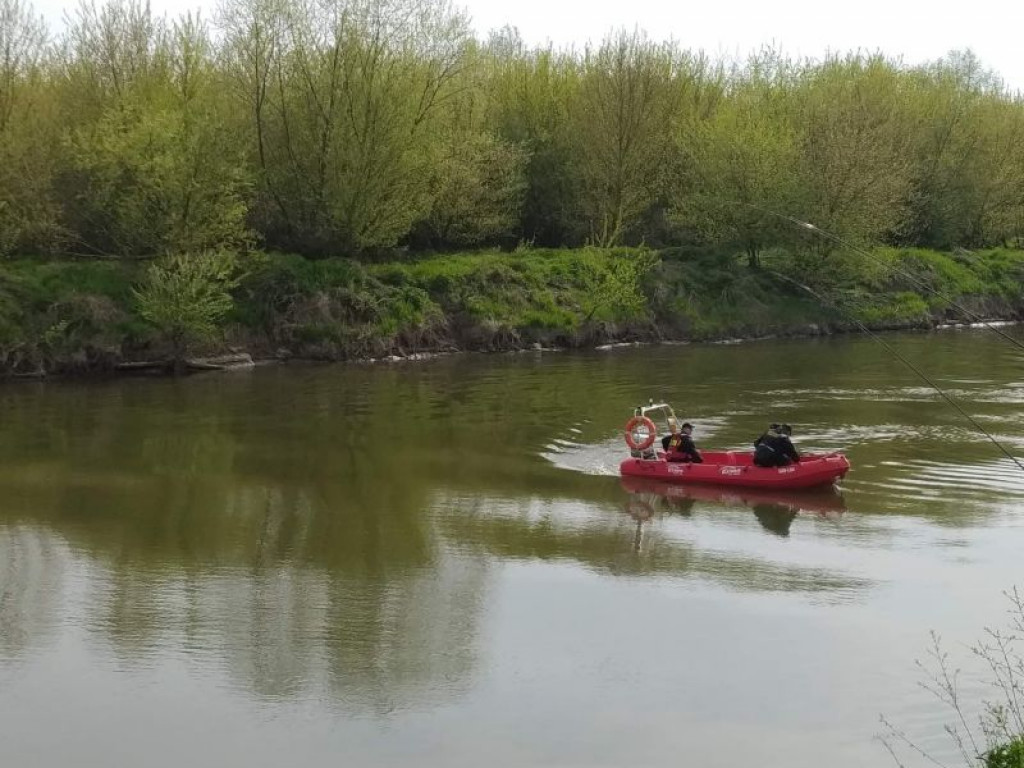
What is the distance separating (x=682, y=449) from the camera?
22.1m

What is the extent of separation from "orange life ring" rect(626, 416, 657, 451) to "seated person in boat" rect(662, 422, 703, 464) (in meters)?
0.41

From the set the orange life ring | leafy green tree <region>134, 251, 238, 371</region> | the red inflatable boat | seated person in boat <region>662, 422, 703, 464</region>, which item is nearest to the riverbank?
leafy green tree <region>134, 251, 238, 371</region>

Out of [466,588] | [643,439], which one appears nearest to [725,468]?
[643,439]

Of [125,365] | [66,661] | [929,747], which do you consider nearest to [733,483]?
[929,747]

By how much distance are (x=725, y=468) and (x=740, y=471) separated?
0.29 m

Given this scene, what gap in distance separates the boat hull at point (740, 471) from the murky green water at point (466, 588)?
440 mm

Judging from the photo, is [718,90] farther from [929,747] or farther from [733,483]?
[929,747]

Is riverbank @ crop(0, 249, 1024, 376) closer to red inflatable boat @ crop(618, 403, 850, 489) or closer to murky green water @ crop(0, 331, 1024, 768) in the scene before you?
murky green water @ crop(0, 331, 1024, 768)

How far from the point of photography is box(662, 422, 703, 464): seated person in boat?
21922 mm

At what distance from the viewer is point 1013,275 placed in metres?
57.2

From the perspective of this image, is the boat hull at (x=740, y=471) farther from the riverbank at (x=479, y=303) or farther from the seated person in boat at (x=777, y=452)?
the riverbank at (x=479, y=303)

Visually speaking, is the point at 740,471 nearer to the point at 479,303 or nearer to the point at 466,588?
the point at 466,588

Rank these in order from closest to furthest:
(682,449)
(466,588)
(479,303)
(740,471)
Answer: (466,588) → (740,471) → (682,449) → (479,303)

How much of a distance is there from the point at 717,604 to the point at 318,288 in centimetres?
2723
